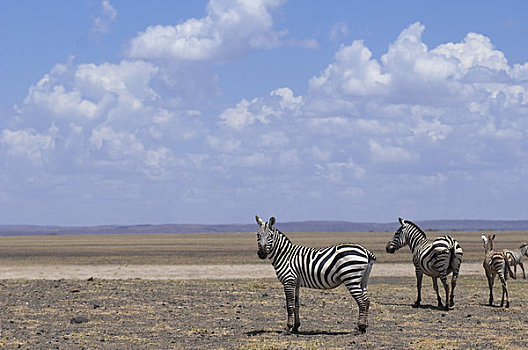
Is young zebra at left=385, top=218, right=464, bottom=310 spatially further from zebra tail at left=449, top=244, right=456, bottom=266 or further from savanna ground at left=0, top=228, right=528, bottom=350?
savanna ground at left=0, top=228, right=528, bottom=350

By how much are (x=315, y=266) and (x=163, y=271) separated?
80.5 ft

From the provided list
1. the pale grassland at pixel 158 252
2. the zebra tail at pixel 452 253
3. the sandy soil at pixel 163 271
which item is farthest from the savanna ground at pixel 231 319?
the pale grassland at pixel 158 252

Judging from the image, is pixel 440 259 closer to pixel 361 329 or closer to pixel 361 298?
pixel 361 329

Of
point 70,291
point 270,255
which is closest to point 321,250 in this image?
point 270,255

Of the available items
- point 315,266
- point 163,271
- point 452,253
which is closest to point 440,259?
point 452,253

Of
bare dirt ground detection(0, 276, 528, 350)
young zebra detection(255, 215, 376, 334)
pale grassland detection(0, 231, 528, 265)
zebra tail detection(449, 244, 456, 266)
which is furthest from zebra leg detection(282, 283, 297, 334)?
pale grassland detection(0, 231, 528, 265)

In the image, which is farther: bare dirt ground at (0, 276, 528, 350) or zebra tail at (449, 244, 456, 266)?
zebra tail at (449, 244, 456, 266)

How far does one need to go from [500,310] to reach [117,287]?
12.4 m

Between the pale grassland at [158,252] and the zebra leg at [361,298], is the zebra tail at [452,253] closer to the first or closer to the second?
the zebra leg at [361,298]

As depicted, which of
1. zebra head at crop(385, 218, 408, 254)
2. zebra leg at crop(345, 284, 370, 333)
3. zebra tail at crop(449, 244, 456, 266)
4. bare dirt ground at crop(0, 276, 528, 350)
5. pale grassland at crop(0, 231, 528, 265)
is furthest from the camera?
pale grassland at crop(0, 231, 528, 265)

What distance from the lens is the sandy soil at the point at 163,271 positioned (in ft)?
119

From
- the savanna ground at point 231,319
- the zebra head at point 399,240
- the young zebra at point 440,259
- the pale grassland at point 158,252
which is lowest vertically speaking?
the savanna ground at point 231,319

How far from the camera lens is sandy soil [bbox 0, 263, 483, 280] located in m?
36.3

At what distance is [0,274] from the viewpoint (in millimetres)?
38656
